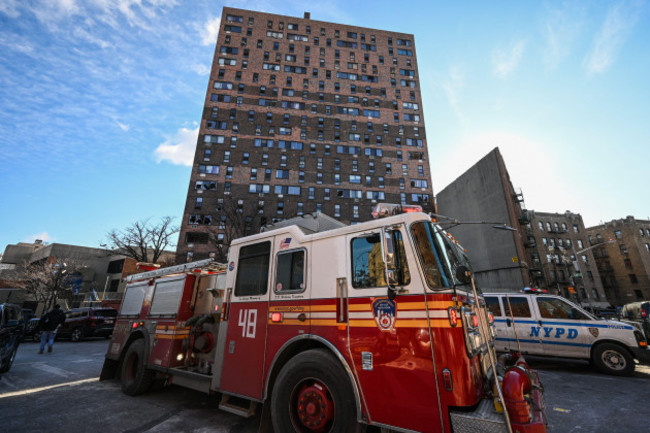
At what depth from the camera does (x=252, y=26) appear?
54.8m

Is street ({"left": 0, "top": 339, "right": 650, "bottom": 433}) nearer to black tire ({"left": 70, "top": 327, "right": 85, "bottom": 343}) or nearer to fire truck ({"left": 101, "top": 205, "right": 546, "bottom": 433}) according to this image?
fire truck ({"left": 101, "top": 205, "right": 546, "bottom": 433})

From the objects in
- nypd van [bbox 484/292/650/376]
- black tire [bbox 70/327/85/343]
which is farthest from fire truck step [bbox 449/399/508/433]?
black tire [bbox 70/327/85/343]

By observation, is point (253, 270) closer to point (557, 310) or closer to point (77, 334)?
point (557, 310)

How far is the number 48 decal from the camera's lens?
15.2 ft

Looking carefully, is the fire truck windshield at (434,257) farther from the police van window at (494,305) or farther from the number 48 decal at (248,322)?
the police van window at (494,305)

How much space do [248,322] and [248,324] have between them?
3 centimetres

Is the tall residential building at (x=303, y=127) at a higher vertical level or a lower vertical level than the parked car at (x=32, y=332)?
higher

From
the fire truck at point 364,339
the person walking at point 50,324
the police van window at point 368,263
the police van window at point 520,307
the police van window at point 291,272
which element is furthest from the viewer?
the person walking at point 50,324

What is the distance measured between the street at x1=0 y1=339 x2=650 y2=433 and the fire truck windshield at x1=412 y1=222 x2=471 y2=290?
3032 mm

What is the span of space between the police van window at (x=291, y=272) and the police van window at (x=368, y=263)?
942 mm

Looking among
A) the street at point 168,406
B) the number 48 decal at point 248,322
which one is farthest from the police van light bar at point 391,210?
the street at point 168,406

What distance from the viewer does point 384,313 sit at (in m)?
3.40

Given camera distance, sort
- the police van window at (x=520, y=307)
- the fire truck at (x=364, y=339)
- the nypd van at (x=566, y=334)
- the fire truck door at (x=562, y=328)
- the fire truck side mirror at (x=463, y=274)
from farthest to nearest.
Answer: the police van window at (x=520, y=307) → the fire truck door at (x=562, y=328) → the nypd van at (x=566, y=334) → the fire truck side mirror at (x=463, y=274) → the fire truck at (x=364, y=339)

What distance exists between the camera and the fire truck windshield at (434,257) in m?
3.27
